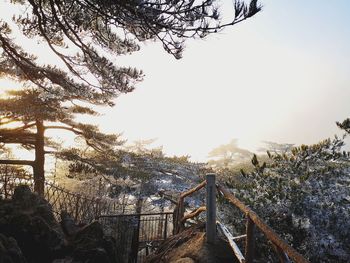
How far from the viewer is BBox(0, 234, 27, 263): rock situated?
14.1 feet

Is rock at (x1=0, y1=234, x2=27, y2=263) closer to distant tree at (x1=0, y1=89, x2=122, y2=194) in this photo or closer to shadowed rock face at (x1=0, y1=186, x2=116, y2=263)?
shadowed rock face at (x1=0, y1=186, x2=116, y2=263)

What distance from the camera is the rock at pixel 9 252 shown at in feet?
14.1

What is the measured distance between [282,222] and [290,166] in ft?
6.14

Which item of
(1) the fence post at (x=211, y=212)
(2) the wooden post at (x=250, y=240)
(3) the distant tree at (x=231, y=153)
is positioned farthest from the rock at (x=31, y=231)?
(3) the distant tree at (x=231, y=153)

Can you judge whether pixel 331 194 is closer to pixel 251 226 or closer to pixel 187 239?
pixel 187 239

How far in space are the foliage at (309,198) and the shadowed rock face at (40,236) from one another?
319 cm

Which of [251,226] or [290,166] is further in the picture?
[290,166]

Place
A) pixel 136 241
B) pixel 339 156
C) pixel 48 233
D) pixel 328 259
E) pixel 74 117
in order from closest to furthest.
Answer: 1. pixel 328 259
2. pixel 48 233
3. pixel 339 156
4. pixel 136 241
5. pixel 74 117

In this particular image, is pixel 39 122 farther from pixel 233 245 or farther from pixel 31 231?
pixel 233 245

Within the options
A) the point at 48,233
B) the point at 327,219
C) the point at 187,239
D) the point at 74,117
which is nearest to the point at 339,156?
the point at 327,219

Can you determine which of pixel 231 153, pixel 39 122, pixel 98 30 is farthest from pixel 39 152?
pixel 231 153

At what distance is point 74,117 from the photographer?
1551 centimetres

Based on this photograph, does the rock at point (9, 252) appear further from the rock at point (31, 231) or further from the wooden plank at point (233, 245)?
the wooden plank at point (233, 245)

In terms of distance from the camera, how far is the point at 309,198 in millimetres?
6539
